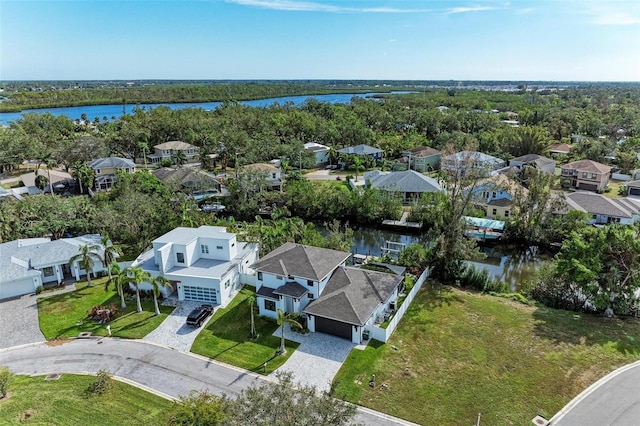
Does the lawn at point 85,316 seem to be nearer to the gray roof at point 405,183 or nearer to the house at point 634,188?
the gray roof at point 405,183

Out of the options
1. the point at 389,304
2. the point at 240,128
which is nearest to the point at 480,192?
the point at 389,304

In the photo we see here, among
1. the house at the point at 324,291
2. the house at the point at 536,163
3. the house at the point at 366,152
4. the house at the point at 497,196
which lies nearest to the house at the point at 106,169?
the house at the point at 366,152

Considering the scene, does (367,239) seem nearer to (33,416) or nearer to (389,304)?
(389,304)

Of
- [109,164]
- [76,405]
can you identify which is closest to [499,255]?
[76,405]

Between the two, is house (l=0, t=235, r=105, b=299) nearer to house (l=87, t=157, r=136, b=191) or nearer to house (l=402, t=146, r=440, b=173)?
house (l=87, t=157, r=136, b=191)

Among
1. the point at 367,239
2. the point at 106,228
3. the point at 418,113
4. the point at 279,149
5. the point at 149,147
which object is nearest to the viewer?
the point at 106,228
